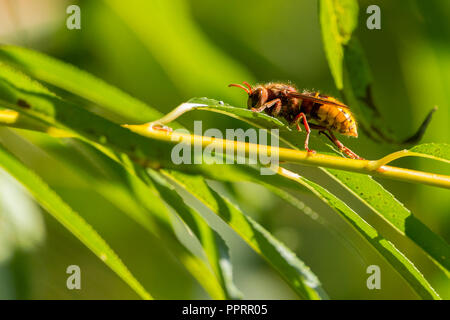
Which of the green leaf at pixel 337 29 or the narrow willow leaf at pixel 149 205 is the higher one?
the green leaf at pixel 337 29

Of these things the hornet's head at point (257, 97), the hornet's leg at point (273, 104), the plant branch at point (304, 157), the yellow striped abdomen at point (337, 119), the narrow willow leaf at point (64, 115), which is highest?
the hornet's head at point (257, 97)

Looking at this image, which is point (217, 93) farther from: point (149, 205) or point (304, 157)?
point (304, 157)

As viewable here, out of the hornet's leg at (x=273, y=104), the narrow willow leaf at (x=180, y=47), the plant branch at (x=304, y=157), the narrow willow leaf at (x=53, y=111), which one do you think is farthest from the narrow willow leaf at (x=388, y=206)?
the narrow willow leaf at (x=180, y=47)

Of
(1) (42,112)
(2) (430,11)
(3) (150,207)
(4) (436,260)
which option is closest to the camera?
(1) (42,112)

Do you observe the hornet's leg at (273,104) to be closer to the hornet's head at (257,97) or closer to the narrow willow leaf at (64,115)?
the hornet's head at (257,97)
